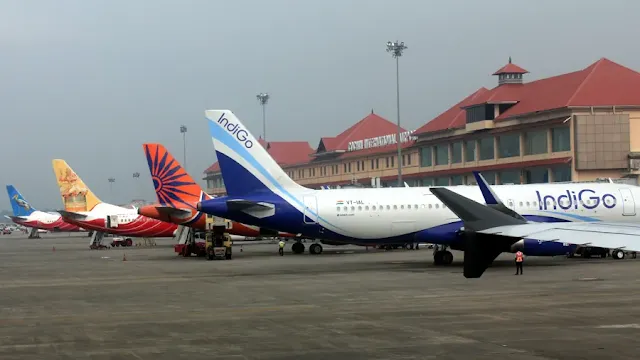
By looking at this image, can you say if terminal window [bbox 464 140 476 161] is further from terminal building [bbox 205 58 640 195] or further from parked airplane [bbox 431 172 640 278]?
parked airplane [bbox 431 172 640 278]

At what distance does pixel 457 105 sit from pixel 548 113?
77.6ft

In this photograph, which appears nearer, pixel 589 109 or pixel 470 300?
pixel 470 300

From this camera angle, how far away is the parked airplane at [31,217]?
399ft

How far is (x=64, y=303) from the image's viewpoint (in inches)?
1152

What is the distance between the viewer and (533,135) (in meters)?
82.1

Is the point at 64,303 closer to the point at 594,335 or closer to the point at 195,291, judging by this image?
the point at 195,291

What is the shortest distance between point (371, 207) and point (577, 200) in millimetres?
10072

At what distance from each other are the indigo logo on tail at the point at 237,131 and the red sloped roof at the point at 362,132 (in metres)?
86.6

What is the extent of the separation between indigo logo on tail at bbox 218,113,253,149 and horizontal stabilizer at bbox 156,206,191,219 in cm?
1510

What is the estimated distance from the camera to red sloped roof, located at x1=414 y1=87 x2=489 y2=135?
314ft

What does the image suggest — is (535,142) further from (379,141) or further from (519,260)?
(519,260)

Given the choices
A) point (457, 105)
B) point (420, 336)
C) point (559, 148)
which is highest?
point (457, 105)

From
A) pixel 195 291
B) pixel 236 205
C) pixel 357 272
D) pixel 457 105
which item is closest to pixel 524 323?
pixel 195 291

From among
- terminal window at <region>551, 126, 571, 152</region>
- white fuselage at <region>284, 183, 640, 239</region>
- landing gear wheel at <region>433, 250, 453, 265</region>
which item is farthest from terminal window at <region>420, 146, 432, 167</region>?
landing gear wheel at <region>433, 250, 453, 265</region>
